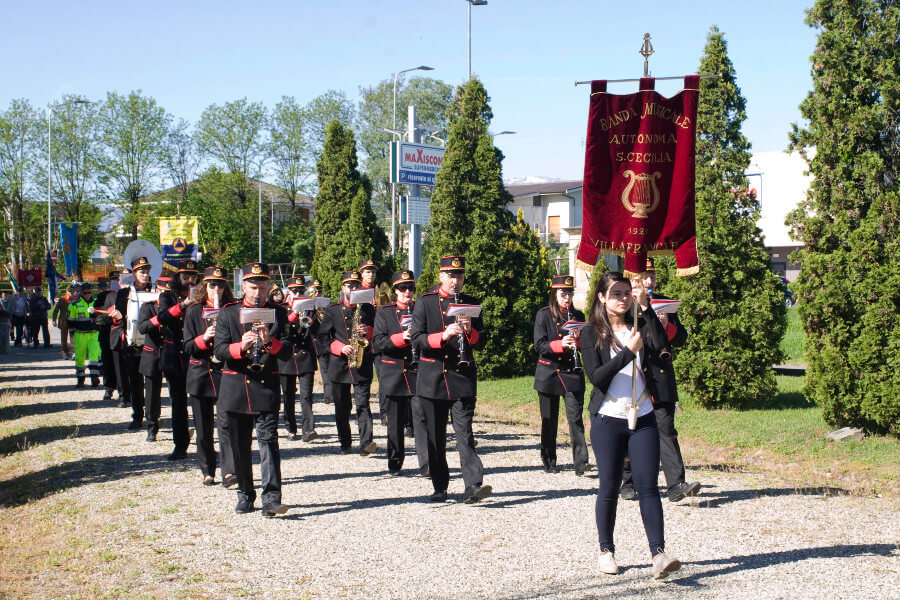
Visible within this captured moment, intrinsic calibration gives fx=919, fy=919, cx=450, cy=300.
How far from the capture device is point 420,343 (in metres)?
8.30

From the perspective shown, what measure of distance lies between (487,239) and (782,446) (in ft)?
29.2

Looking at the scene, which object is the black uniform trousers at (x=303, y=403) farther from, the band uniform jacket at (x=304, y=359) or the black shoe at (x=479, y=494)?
the black shoe at (x=479, y=494)

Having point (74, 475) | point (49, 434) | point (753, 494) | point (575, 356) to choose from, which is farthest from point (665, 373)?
point (49, 434)

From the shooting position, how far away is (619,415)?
229 inches

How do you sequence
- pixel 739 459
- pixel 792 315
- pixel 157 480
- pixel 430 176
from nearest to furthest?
pixel 157 480 < pixel 739 459 < pixel 430 176 < pixel 792 315

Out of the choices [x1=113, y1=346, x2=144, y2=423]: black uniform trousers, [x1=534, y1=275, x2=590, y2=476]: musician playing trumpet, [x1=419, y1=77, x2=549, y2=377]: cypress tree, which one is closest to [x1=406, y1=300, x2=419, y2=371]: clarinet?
[x1=534, y1=275, x2=590, y2=476]: musician playing trumpet

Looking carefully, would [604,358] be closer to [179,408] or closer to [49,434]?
[179,408]

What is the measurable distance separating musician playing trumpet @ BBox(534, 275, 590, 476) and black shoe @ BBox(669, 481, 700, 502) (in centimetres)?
155

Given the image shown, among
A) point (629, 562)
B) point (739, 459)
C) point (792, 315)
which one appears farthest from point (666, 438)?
point (792, 315)

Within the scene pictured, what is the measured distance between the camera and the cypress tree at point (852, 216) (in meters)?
10.4

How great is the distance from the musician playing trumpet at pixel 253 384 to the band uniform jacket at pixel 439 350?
1262 millimetres

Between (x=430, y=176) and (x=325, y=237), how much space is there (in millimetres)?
6564

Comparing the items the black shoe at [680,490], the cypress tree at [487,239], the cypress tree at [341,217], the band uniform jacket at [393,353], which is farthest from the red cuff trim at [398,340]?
the cypress tree at [341,217]

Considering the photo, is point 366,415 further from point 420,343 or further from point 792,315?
point 792,315
